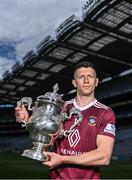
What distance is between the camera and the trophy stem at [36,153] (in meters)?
2.93

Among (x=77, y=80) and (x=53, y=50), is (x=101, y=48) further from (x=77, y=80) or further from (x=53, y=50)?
(x=77, y=80)

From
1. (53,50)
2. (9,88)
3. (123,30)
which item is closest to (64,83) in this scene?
(9,88)

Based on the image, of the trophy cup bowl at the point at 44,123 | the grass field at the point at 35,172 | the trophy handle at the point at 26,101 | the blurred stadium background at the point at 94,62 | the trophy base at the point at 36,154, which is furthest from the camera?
the blurred stadium background at the point at 94,62

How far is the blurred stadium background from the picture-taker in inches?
1567

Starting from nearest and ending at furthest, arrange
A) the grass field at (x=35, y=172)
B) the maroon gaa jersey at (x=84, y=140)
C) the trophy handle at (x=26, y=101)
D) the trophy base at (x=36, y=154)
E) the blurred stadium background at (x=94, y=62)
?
the trophy base at (x=36, y=154), the trophy handle at (x=26, y=101), the maroon gaa jersey at (x=84, y=140), the grass field at (x=35, y=172), the blurred stadium background at (x=94, y=62)

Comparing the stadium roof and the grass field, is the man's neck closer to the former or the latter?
the grass field

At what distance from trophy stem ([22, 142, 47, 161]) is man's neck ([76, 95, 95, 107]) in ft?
1.95

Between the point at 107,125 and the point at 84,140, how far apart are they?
0.23 metres

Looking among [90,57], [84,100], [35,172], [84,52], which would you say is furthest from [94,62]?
[84,100]

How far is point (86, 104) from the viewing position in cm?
351

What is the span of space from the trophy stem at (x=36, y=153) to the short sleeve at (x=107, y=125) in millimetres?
522

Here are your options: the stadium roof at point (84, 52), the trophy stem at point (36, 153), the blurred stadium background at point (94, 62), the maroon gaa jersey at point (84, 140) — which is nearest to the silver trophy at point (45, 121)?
the trophy stem at point (36, 153)

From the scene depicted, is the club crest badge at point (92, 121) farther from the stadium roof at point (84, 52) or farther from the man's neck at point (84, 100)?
the stadium roof at point (84, 52)

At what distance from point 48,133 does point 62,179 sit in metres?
0.52
